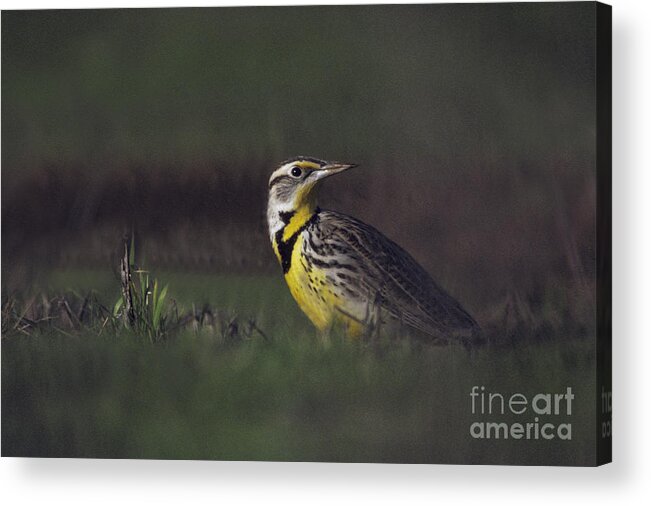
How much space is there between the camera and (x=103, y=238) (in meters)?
5.59

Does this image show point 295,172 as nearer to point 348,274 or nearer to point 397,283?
point 348,274

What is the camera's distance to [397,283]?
5.43 m

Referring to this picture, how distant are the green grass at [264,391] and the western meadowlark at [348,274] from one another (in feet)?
0.23

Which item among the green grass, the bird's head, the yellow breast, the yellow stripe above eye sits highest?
the yellow stripe above eye

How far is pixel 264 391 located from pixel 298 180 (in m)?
0.70

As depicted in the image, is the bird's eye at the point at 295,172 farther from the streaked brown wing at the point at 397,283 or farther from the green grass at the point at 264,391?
the green grass at the point at 264,391

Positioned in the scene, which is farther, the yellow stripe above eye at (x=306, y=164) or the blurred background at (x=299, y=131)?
the yellow stripe above eye at (x=306, y=164)

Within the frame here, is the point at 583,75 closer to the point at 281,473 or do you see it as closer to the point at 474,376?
the point at 474,376

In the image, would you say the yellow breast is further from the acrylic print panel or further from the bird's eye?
the bird's eye

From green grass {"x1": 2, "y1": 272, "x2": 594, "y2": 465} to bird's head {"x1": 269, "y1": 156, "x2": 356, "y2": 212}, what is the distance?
0.86 ft

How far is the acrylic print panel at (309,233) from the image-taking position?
5363 mm

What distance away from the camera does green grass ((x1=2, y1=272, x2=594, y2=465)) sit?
5.37m

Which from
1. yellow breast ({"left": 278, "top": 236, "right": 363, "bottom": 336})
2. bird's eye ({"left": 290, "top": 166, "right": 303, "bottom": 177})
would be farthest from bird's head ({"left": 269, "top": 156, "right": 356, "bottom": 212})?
yellow breast ({"left": 278, "top": 236, "right": 363, "bottom": 336})

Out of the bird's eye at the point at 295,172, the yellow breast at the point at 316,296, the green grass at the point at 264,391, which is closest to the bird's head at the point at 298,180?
the bird's eye at the point at 295,172
